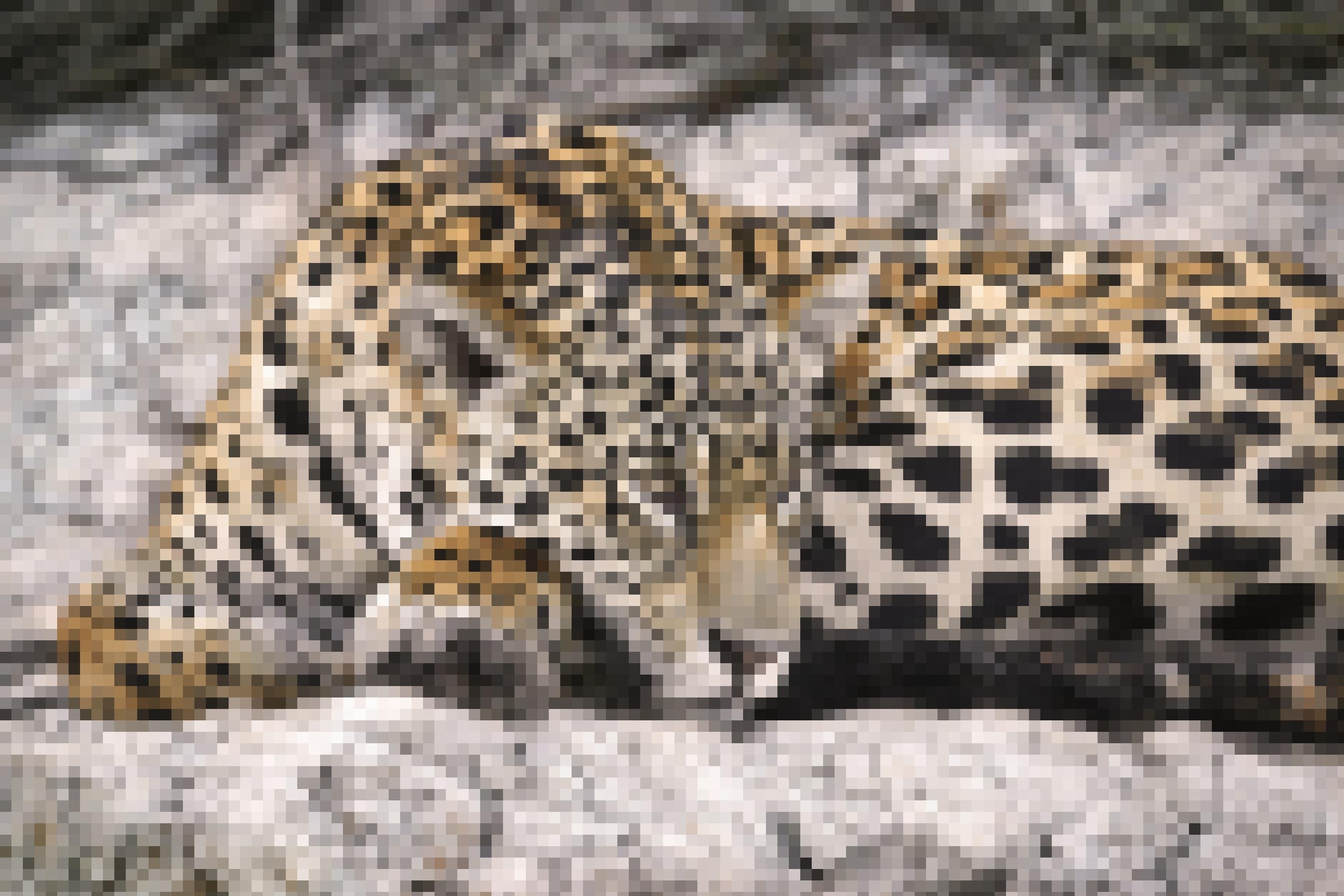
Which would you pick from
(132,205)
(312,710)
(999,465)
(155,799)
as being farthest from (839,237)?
(132,205)

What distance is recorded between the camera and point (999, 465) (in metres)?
0.72

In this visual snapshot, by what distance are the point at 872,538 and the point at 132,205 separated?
107 centimetres

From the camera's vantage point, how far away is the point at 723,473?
2.72 ft

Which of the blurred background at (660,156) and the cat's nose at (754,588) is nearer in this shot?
the blurred background at (660,156)

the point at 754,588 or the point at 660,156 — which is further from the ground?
the point at 660,156

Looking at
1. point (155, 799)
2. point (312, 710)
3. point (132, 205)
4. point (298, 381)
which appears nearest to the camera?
point (155, 799)

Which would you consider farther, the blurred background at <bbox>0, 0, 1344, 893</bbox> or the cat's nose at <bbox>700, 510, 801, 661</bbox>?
the cat's nose at <bbox>700, 510, 801, 661</bbox>

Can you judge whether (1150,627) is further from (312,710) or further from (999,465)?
(312,710)

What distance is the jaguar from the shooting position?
0.71 m

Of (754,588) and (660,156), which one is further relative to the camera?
(660,156)

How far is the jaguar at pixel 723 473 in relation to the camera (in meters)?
0.71

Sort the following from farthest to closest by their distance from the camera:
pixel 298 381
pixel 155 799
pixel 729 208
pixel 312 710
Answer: pixel 729 208 < pixel 298 381 < pixel 312 710 < pixel 155 799

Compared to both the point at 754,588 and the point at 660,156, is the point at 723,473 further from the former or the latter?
the point at 660,156

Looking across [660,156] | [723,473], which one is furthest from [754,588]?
[660,156]
